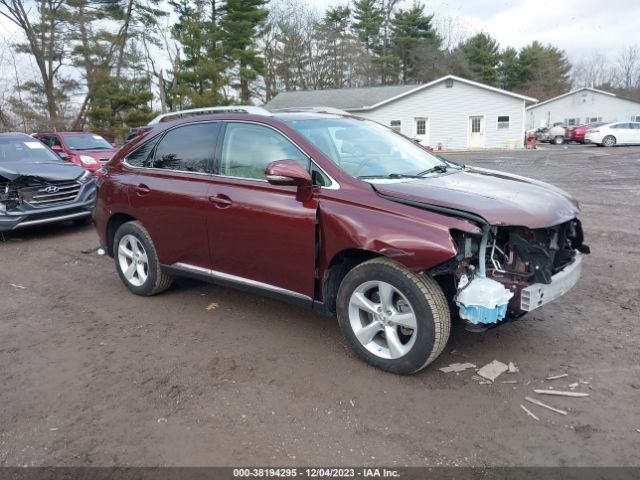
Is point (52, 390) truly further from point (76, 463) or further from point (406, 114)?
point (406, 114)

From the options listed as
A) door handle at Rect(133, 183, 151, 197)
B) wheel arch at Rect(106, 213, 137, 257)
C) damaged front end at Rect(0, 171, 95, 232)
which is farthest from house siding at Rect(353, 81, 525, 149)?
door handle at Rect(133, 183, 151, 197)

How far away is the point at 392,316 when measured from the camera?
135 inches

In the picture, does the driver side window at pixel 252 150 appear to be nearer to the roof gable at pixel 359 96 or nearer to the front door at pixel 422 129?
the roof gable at pixel 359 96

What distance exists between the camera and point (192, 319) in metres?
4.63

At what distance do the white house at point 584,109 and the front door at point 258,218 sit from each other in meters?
50.3

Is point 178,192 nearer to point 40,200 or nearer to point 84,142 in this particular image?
point 40,200

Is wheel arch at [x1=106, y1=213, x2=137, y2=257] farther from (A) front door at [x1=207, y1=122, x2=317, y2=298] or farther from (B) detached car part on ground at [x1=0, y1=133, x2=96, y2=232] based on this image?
(B) detached car part on ground at [x1=0, y1=133, x2=96, y2=232]

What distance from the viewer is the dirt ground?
2.78 m

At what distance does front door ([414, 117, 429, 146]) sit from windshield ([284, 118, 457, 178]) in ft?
101

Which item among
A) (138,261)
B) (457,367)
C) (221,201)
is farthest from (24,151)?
(457,367)

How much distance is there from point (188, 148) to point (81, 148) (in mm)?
11543

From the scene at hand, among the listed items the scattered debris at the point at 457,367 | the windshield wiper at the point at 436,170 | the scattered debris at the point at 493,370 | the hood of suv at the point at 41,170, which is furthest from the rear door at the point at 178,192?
the hood of suv at the point at 41,170

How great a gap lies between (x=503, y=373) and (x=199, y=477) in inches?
82.4

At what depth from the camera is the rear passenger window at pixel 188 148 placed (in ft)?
14.7
